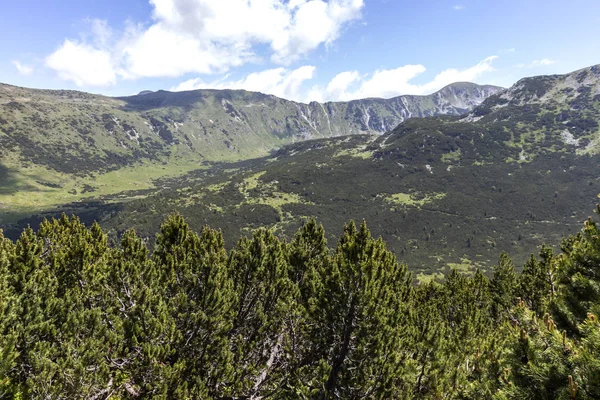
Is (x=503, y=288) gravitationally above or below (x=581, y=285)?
below

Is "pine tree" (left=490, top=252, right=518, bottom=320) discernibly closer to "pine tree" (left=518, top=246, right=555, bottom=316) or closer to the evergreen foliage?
"pine tree" (left=518, top=246, right=555, bottom=316)

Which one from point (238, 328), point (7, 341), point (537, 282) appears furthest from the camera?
point (537, 282)

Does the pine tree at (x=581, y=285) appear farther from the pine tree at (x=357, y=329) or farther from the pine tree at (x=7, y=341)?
the pine tree at (x=7, y=341)

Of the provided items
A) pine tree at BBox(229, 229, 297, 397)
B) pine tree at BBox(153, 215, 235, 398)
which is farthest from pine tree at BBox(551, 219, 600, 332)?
pine tree at BBox(153, 215, 235, 398)

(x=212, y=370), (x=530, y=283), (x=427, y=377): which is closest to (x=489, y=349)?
(x=427, y=377)

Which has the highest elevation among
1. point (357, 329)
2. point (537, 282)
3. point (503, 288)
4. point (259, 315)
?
point (357, 329)

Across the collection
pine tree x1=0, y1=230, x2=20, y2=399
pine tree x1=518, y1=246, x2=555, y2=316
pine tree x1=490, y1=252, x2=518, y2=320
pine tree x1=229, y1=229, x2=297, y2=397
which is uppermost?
pine tree x1=0, y1=230, x2=20, y2=399

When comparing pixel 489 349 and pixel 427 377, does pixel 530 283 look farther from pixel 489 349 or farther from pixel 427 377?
pixel 489 349

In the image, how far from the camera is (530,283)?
38469mm

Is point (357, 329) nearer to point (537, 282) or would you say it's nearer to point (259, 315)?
point (259, 315)

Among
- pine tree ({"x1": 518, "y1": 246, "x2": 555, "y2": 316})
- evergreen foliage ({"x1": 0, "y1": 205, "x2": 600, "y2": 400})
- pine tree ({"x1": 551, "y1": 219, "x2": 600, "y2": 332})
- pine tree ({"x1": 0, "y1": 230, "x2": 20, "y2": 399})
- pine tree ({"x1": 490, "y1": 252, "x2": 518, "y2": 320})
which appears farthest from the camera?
pine tree ({"x1": 490, "y1": 252, "x2": 518, "y2": 320})

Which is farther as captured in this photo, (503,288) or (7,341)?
(503,288)

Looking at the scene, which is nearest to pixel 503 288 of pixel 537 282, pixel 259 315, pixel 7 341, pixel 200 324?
pixel 537 282

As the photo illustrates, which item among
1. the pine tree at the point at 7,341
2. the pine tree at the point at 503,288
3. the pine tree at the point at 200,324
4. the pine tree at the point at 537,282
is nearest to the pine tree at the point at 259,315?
the pine tree at the point at 200,324
